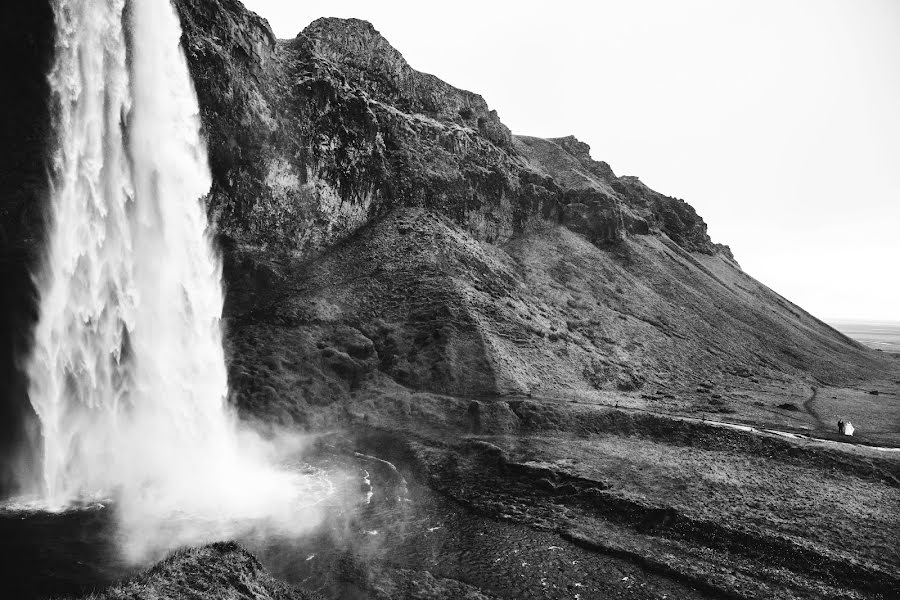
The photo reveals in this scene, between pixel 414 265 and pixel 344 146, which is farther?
pixel 344 146

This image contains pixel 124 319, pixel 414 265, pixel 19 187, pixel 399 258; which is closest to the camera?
pixel 124 319

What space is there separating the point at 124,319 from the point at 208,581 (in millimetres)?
18214

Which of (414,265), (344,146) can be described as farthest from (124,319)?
(344,146)

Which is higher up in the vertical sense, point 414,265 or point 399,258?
point 399,258

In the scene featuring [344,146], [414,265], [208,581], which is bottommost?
[208,581]

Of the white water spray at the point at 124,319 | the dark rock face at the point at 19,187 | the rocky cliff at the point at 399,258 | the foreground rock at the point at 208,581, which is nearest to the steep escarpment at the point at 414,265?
the rocky cliff at the point at 399,258

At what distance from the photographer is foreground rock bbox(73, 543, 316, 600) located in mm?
12625

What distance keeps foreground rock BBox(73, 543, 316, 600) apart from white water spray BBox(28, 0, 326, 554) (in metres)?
6.12

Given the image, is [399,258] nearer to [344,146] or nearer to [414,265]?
[414,265]

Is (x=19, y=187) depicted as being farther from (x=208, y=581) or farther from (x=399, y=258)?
(x=399, y=258)

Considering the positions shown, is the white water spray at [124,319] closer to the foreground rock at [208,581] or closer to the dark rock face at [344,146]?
the foreground rock at [208,581]

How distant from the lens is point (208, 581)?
13.8 meters

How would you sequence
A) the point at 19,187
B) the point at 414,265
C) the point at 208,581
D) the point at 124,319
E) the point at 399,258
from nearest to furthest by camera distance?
the point at 208,581 < the point at 124,319 < the point at 19,187 < the point at 414,265 < the point at 399,258

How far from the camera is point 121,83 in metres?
27.4
